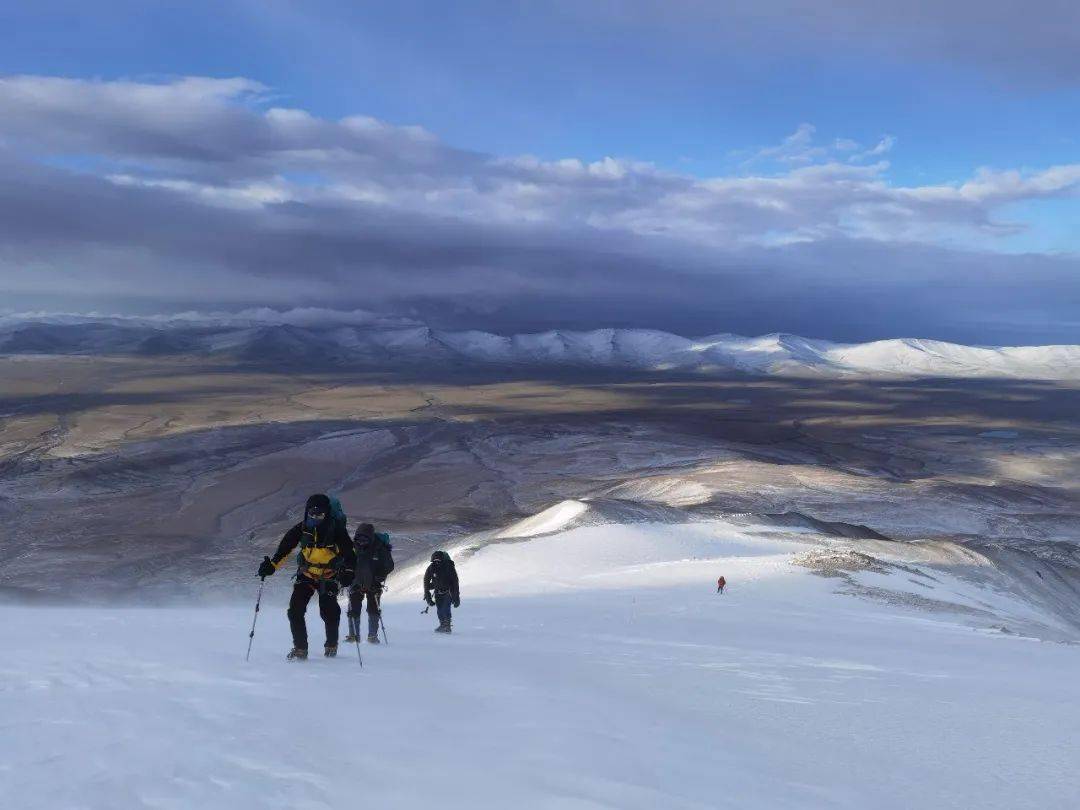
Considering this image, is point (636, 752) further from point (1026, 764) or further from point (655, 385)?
point (655, 385)

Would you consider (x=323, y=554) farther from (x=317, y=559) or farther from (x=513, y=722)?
(x=513, y=722)

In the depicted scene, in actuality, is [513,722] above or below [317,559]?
below

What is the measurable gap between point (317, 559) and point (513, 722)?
2562 mm

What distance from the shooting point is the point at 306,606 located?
736 cm

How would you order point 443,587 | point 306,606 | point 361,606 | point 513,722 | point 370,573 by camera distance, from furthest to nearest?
point 443,587 < point 370,573 < point 361,606 < point 306,606 < point 513,722

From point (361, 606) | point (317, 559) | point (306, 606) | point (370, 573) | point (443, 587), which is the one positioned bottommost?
point (443, 587)

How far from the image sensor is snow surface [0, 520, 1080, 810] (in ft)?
14.0

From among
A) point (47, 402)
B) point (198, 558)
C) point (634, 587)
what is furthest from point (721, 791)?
point (47, 402)

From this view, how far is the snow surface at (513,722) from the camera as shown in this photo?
426 cm

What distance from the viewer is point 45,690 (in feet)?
18.0

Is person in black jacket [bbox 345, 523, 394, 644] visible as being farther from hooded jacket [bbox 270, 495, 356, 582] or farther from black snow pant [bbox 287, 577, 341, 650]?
→ hooded jacket [bbox 270, 495, 356, 582]

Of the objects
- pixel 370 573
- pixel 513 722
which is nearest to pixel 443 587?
pixel 370 573

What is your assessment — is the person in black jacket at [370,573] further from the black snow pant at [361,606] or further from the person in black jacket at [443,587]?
the person in black jacket at [443,587]

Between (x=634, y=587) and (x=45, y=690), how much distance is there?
633 inches
